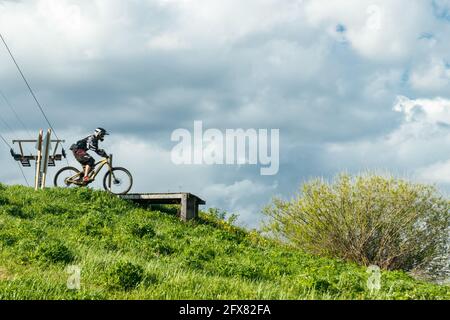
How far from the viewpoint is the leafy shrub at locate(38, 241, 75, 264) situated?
440 inches

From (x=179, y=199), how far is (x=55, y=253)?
11.9 m

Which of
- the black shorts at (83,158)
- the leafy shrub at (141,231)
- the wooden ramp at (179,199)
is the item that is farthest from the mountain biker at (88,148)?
the leafy shrub at (141,231)

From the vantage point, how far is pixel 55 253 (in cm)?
1131

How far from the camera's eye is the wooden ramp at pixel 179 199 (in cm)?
2247

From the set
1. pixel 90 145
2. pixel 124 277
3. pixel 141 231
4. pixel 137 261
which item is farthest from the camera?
pixel 90 145

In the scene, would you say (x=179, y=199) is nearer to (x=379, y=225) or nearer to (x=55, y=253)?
(x=379, y=225)

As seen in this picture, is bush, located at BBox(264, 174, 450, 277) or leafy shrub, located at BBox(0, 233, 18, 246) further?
bush, located at BBox(264, 174, 450, 277)

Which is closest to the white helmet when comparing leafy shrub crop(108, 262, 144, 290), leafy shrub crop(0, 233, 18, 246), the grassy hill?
the grassy hill

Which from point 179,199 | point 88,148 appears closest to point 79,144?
point 88,148

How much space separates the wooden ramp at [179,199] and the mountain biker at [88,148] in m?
1.74

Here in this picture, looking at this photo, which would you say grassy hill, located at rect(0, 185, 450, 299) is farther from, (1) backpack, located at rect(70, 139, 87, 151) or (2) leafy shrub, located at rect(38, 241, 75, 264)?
(1) backpack, located at rect(70, 139, 87, 151)

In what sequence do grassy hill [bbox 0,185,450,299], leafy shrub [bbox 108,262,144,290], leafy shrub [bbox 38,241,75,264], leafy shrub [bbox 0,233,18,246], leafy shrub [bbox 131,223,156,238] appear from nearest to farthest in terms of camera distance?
grassy hill [bbox 0,185,450,299]
leafy shrub [bbox 108,262,144,290]
leafy shrub [bbox 38,241,75,264]
leafy shrub [bbox 0,233,18,246]
leafy shrub [bbox 131,223,156,238]

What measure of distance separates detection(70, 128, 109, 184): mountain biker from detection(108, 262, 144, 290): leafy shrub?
1280cm
